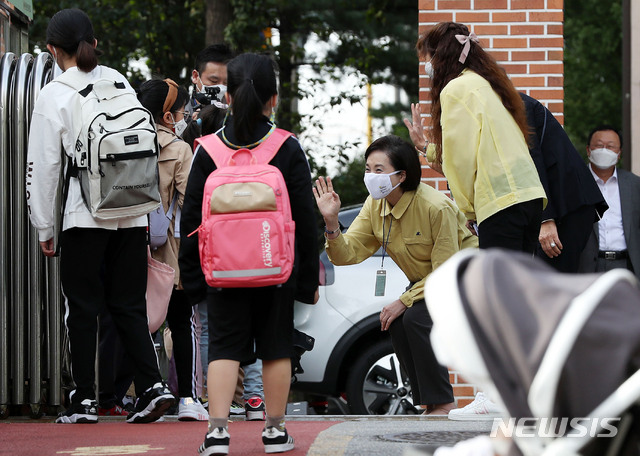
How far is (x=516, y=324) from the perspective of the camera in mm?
2361

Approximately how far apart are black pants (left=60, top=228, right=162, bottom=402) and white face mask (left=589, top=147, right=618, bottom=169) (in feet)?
12.3

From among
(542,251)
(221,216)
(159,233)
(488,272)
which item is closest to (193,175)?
(221,216)

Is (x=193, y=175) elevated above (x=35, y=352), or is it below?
above

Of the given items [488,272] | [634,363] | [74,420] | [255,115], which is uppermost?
[255,115]

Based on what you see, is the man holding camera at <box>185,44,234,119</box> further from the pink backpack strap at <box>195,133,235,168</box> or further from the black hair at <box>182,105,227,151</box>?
the pink backpack strap at <box>195,133,235,168</box>

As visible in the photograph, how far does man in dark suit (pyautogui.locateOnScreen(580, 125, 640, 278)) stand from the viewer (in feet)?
25.8

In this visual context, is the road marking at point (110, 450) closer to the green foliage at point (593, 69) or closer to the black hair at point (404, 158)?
the black hair at point (404, 158)

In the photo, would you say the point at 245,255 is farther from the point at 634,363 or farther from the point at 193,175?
Answer: the point at 634,363

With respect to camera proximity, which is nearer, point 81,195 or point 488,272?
point 488,272

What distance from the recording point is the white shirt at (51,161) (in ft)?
19.2

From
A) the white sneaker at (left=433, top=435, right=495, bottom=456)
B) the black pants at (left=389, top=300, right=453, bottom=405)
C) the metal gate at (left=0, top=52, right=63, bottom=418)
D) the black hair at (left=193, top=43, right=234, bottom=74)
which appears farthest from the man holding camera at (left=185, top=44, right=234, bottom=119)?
the white sneaker at (left=433, top=435, right=495, bottom=456)

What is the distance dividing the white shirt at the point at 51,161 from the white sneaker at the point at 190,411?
113cm

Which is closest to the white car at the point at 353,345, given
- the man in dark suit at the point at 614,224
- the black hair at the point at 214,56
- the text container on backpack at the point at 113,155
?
the man in dark suit at the point at 614,224

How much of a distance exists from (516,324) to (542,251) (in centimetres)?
408
